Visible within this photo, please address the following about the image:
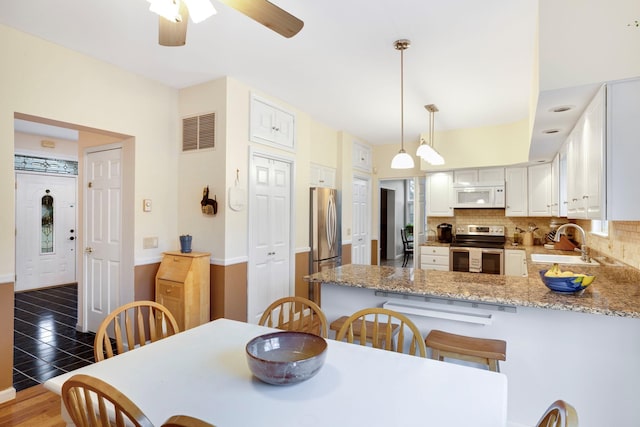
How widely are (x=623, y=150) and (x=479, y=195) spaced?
3.49 meters

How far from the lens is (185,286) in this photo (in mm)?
3070

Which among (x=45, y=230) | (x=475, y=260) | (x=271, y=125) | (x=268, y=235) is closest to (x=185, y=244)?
(x=268, y=235)

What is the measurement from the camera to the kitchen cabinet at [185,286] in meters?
3.08

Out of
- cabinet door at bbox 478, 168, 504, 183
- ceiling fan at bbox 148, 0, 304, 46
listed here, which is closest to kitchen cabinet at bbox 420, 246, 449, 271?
cabinet door at bbox 478, 168, 504, 183

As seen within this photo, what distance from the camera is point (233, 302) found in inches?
134

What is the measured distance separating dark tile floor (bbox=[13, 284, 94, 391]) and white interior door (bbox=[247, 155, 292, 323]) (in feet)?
5.24

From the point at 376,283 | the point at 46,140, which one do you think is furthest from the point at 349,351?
the point at 46,140

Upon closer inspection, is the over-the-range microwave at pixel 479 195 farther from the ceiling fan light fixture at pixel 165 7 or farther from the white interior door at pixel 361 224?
the ceiling fan light fixture at pixel 165 7

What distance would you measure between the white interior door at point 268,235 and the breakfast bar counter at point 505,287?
1236mm

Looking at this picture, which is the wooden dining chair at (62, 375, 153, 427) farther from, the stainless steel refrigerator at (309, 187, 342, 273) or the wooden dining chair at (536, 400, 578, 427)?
the stainless steel refrigerator at (309, 187, 342, 273)

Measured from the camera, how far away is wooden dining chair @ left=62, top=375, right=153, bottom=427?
2.84 ft

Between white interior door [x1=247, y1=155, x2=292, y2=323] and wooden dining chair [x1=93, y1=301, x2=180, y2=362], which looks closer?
wooden dining chair [x1=93, y1=301, x2=180, y2=362]

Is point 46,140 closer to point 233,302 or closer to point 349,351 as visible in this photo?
point 233,302

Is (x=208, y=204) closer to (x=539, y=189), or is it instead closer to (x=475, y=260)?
(x=475, y=260)
